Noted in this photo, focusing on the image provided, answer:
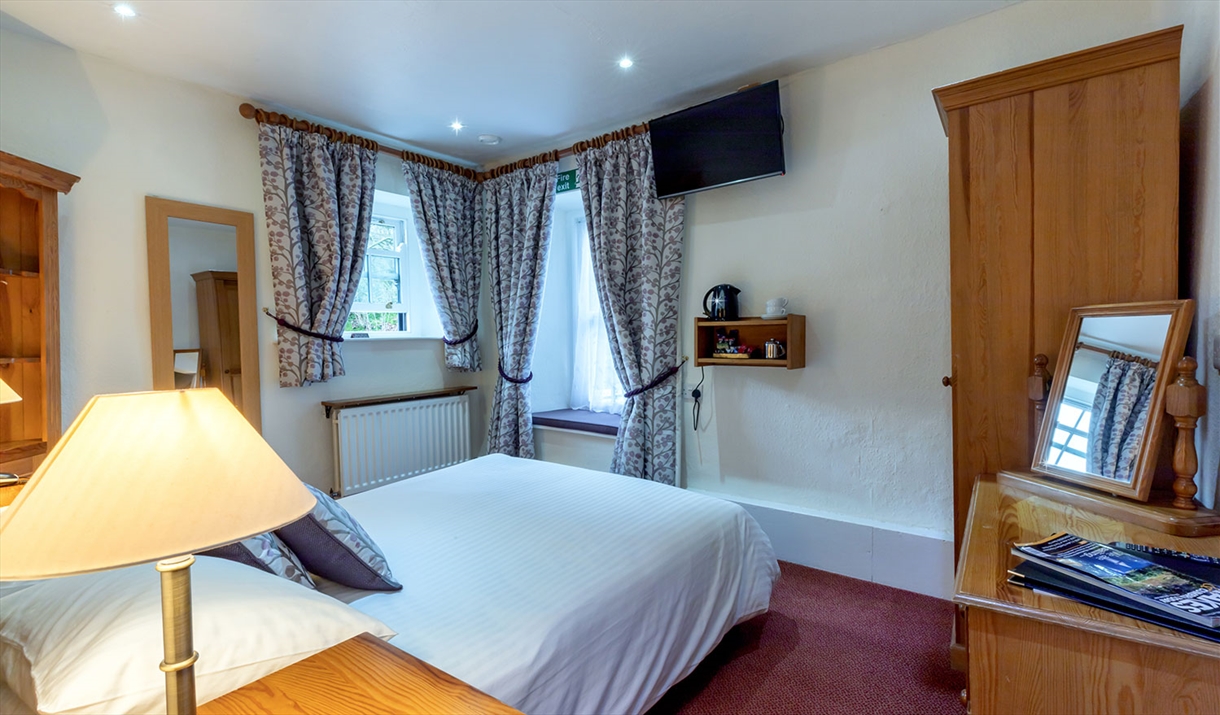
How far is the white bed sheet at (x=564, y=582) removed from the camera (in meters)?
1.17

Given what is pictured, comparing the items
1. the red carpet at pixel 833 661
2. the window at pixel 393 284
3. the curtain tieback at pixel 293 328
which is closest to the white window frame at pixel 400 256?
the window at pixel 393 284

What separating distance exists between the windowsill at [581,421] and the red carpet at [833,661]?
1444mm

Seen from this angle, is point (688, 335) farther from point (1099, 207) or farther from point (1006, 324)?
point (1099, 207)

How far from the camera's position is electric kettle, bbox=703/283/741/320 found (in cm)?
280

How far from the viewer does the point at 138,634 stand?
0.82 metres

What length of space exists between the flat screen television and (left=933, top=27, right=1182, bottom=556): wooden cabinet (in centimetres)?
91

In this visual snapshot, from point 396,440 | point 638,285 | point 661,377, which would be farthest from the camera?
point 396,440

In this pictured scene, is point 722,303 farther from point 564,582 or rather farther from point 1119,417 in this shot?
point 564,582

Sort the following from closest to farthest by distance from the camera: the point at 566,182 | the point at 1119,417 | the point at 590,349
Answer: the point at 1119,417
the point at 566,182
the point at 590,349

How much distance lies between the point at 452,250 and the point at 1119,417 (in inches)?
139

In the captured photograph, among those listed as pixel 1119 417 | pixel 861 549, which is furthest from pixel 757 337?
pixel 1119 417

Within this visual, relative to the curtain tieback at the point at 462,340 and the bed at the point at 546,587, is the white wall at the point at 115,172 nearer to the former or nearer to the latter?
the curtain tieback at the point at 462,340

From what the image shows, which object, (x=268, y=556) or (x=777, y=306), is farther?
(x=777, y=306)

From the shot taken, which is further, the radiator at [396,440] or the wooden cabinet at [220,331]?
the radiator at [396,440]
